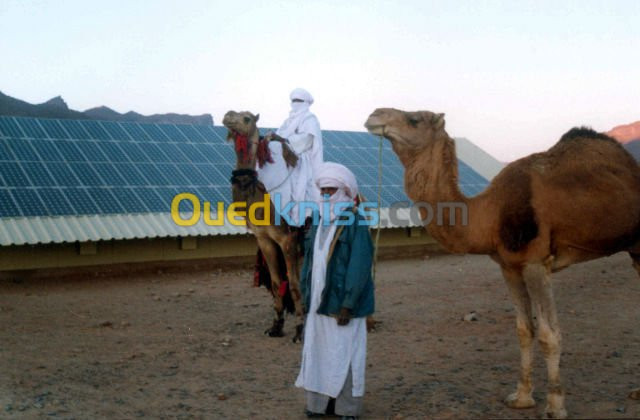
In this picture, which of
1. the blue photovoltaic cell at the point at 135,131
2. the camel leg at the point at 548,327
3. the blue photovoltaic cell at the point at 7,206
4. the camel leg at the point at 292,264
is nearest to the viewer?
the camel leg at the point at 548,327

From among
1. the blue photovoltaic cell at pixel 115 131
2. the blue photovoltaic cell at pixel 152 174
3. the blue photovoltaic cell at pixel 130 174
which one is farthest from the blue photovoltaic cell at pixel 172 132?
the blue photovoltaic cell at pixel 130 174

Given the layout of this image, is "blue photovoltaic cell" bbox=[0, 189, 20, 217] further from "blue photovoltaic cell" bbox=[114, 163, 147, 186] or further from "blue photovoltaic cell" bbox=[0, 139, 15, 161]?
"blue photovoltaic cell" bbox=[114, 163, 147, 186]

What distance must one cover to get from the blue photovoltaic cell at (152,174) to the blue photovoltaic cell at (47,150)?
5.46 feet

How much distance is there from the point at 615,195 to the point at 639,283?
6619 millimetres

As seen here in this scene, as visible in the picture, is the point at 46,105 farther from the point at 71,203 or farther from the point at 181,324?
the point at 181,324

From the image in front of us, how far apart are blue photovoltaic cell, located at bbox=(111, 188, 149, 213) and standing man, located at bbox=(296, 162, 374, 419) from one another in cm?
906

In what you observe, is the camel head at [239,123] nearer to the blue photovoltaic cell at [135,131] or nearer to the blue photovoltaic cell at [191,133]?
the blue photovoltaic cell at [135,131]

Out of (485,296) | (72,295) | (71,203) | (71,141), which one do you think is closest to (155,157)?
(71,141)

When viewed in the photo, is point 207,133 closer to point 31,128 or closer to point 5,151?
point 31,128

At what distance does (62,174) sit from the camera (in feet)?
46.2

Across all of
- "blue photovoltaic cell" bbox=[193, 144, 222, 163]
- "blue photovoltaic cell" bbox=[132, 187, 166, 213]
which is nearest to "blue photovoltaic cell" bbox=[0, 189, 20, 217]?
"blue photovoltaic cell" bbox=[132, 187, 166, 213]

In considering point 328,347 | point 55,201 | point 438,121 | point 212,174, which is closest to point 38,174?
point 55,201

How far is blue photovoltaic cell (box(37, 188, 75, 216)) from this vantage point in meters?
13.1

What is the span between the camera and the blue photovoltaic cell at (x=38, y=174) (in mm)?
13547
